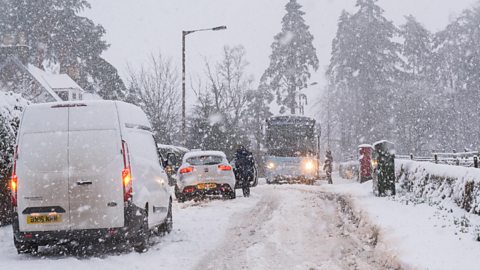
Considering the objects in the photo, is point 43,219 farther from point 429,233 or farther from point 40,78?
point 40,78

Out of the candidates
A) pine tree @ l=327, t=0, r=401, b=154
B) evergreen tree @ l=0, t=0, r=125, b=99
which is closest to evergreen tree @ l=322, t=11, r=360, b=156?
pine tree @ l=327, t=0, r=401, b=154

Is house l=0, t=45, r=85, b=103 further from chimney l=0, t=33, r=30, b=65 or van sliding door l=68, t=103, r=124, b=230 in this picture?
van sliding door l=68, t=103, r=124, b=230

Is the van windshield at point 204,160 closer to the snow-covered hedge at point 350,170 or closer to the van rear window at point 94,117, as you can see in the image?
the van rear window at point 94,117

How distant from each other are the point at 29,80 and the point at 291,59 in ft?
85.6

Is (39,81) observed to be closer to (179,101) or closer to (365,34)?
(179,101)

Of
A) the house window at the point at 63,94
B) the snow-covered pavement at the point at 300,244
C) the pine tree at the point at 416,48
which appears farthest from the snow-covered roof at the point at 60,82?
the snow-covered pavement at the point at 300,244

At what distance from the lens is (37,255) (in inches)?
334

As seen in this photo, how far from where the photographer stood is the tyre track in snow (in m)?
7.58

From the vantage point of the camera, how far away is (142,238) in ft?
27.3

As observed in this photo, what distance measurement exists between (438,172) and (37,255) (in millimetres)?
8235

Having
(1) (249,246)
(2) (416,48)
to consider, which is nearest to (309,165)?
(1) (249,246)

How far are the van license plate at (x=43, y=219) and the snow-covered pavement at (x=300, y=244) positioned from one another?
555mm

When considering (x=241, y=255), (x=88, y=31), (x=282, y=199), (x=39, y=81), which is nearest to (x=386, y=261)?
(x=241, y=255)

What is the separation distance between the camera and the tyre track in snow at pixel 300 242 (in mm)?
7582
